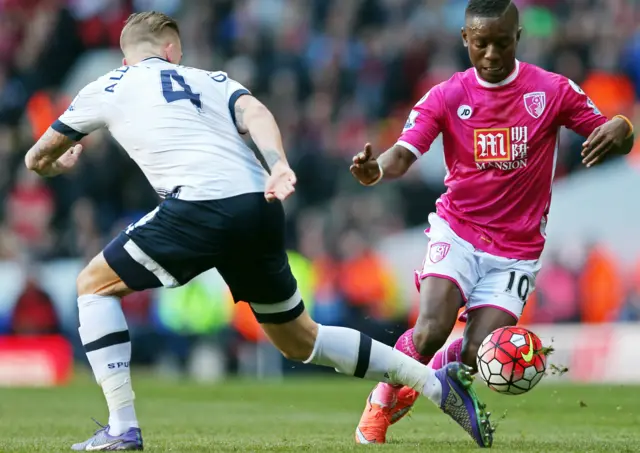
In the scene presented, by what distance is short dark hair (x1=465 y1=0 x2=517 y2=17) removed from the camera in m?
7.47

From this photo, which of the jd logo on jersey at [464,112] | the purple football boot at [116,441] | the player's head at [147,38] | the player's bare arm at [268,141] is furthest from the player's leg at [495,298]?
the player's head at [147,38]

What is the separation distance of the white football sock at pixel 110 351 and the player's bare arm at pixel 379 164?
1522 mm

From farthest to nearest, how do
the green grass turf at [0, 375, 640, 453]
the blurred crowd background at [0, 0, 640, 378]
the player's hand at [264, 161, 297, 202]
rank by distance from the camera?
the blurred crowd background at [0, 0, 640, 378], the green grass turf at [0, 375, 640, 453], the player's hand at [264, 161, 297, 202]

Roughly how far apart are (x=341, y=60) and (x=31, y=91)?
16.4 feet

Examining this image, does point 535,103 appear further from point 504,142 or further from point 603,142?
point 603,142

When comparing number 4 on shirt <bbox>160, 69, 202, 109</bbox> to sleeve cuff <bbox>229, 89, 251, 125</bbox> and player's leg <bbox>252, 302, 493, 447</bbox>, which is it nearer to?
sleeve cuff <bbox>229, 89, 251, 125</bbox>

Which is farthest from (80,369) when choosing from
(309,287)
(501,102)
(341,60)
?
(501,102)

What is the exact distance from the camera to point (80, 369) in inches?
709

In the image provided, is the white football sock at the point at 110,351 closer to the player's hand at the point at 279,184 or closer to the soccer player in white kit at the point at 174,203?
the soccer player in white kit at the point at 174,203

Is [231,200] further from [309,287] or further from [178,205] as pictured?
[309,287]

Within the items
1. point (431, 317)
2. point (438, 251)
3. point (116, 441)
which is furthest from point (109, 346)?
point (438, 251)

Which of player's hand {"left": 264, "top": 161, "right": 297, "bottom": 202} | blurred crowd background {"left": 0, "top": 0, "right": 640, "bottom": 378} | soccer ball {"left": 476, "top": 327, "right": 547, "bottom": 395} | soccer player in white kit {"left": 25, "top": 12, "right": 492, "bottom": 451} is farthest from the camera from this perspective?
blurred crowd background {"left": 0, "top": 0, "right": 640, "bottom": 378}

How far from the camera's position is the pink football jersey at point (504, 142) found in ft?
25.3

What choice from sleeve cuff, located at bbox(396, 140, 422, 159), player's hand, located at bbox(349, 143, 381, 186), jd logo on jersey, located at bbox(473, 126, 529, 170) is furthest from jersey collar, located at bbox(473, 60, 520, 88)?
player's hand, located at bbox(349, 143, 381, 186)
